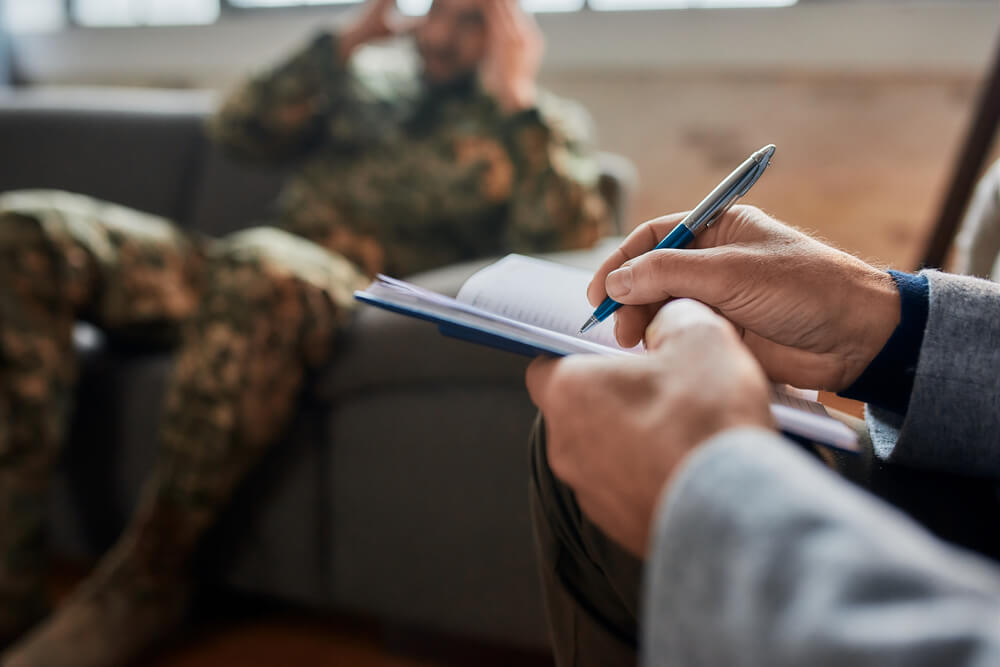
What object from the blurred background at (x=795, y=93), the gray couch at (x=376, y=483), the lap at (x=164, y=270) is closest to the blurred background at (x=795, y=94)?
the blurred background at (x=795, y=93)

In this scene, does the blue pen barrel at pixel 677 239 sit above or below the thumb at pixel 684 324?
above

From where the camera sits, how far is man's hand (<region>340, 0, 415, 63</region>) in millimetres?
1435

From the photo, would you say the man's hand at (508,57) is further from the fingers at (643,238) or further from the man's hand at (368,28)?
the fingers at (643,238)

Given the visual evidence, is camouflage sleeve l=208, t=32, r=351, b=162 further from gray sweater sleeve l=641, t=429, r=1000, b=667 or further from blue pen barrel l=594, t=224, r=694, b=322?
gray sweater sleeve l=641, t=429, r=1000, b=667

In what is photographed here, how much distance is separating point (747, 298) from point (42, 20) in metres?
3.17

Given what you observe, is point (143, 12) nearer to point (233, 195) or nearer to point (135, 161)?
point (135, 161)

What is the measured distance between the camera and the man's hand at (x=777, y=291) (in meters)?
0.45

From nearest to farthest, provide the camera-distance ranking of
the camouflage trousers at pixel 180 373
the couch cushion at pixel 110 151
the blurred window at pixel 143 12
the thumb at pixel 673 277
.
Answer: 1. the thumb at pixel 673 277
2. the camouflage trousers at pixel 180 373
3. the couch cushion at pixel 110 151
4. the blurred window at pixel 143 12

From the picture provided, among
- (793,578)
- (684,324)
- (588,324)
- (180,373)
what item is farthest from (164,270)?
(793,578)

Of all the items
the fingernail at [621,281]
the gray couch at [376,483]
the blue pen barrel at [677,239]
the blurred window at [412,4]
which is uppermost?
the blurred window at [412,4]

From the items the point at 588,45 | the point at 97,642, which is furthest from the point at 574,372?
the point at 588,45

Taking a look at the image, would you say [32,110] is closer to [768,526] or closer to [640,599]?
[640,599]

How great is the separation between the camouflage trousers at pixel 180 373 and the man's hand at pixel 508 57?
1.90 feet

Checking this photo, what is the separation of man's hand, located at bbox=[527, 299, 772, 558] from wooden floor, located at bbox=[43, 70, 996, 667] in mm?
1256
